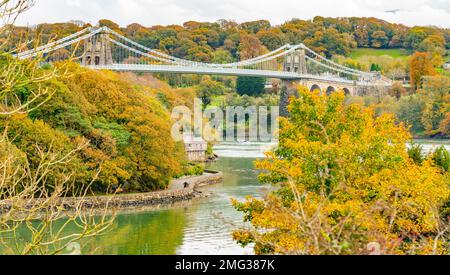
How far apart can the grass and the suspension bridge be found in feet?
40.3

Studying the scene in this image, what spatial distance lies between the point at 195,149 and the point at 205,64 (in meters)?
20.8

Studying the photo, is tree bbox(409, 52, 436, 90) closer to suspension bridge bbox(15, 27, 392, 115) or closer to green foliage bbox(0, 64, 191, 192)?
suspension bridge bbox(15, 27, 392, 115)

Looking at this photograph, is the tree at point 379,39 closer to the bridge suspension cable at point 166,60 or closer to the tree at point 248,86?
the bridge suspension cable at point 166,60

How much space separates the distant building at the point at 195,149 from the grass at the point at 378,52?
5785 centimetres

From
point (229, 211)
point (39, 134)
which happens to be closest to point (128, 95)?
point (39, 134)

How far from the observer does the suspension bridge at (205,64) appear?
164ft

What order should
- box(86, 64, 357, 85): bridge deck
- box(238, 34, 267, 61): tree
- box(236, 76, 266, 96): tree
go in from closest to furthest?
box(86, 64, 357, 85): bridge deck → box(236, 76, 266, 96): tree → box(238, 34, 267, 61): tree

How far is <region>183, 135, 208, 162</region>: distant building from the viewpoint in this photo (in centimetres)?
3853

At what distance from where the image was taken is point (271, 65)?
76.2m

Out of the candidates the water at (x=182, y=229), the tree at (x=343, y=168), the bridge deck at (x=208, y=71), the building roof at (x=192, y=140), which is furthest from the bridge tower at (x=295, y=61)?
the tree at (x=343, y=168)

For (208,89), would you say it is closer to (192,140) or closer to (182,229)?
(192,140)

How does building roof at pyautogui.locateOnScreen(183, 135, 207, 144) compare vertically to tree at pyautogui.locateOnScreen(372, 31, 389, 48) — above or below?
below

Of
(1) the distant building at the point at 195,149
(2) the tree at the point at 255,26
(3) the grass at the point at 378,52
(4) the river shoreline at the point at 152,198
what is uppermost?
(2) the tree at the point at 255,26

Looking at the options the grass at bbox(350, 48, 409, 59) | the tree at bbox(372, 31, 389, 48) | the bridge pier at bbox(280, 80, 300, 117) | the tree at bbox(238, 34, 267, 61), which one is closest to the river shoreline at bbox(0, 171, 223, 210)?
the bridge pier at bbox(280, 80, 300, 117)
